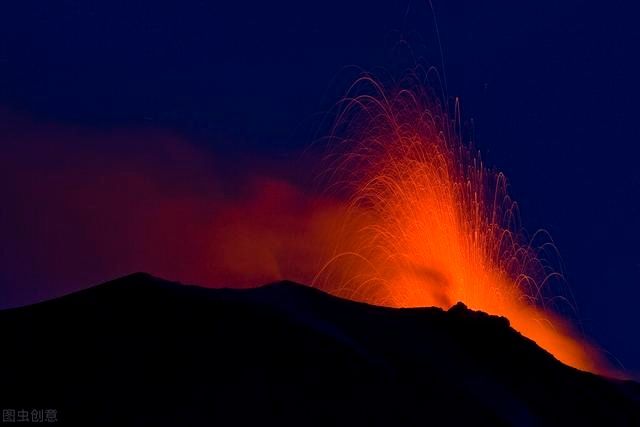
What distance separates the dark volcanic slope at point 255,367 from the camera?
13484mm

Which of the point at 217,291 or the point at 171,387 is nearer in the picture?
the point at 171,387

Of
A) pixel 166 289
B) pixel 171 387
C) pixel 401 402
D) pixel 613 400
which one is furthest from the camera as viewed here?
pixel 613 400

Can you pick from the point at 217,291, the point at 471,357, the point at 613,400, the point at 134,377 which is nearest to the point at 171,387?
the point at 134,377

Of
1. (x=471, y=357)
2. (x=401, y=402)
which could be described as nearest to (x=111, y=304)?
(x=401, y=402)

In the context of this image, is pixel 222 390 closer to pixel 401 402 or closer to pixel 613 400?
pixel 401 402

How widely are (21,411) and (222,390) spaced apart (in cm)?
320

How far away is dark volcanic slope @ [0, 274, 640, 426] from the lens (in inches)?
531

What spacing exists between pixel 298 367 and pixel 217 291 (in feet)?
14.2

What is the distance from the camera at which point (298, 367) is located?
14.9 m

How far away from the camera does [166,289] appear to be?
17.3 meters

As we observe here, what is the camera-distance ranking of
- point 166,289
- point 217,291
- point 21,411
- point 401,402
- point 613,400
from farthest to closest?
point 613,400
point 217,291
point 166,289
point 401,402
point 21,411

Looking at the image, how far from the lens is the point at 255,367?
48.0ft

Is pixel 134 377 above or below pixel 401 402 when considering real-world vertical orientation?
above

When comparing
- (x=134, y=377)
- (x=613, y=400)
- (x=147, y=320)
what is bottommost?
(x=613, y=400)
